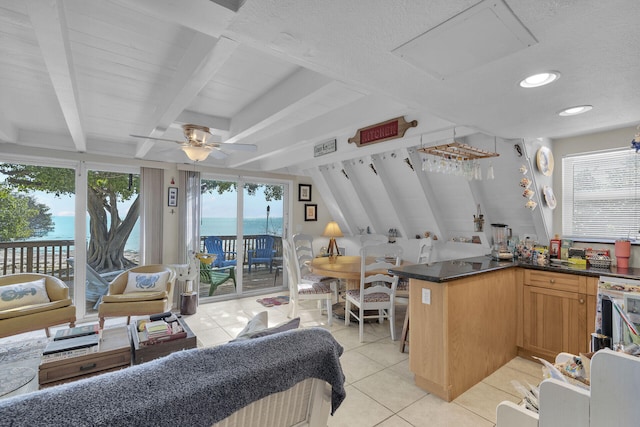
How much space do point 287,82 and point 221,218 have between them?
348 cm

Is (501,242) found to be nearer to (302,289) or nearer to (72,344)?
(302,289)

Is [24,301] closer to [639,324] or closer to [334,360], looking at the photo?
[334,360]

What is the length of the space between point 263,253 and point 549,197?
4.43 metres

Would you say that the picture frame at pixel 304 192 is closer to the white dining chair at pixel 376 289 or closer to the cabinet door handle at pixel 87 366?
the white dining chair at pixel 376 289

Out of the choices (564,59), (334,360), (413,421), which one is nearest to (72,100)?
(334,360)

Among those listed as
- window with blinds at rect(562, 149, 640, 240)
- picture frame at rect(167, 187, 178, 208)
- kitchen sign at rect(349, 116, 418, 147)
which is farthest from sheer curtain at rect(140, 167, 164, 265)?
window with blinds at rect(562, 149, 640, 240)

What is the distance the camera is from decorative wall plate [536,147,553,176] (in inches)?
126

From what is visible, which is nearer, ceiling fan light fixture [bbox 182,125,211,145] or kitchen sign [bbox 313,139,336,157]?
ceiling fan light fixture [bbox 182,125,211,145]

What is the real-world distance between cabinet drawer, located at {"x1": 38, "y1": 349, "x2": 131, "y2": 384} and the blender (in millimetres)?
3563

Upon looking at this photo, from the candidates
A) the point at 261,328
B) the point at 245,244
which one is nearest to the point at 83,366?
the point at 261,328

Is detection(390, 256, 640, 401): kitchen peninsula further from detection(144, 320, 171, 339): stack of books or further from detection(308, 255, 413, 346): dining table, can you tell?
detection(144, 320, 171, 339): stack of books

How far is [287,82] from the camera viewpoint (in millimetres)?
2357

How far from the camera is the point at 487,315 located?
106 inches

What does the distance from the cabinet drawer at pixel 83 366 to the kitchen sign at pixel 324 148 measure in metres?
3.04
